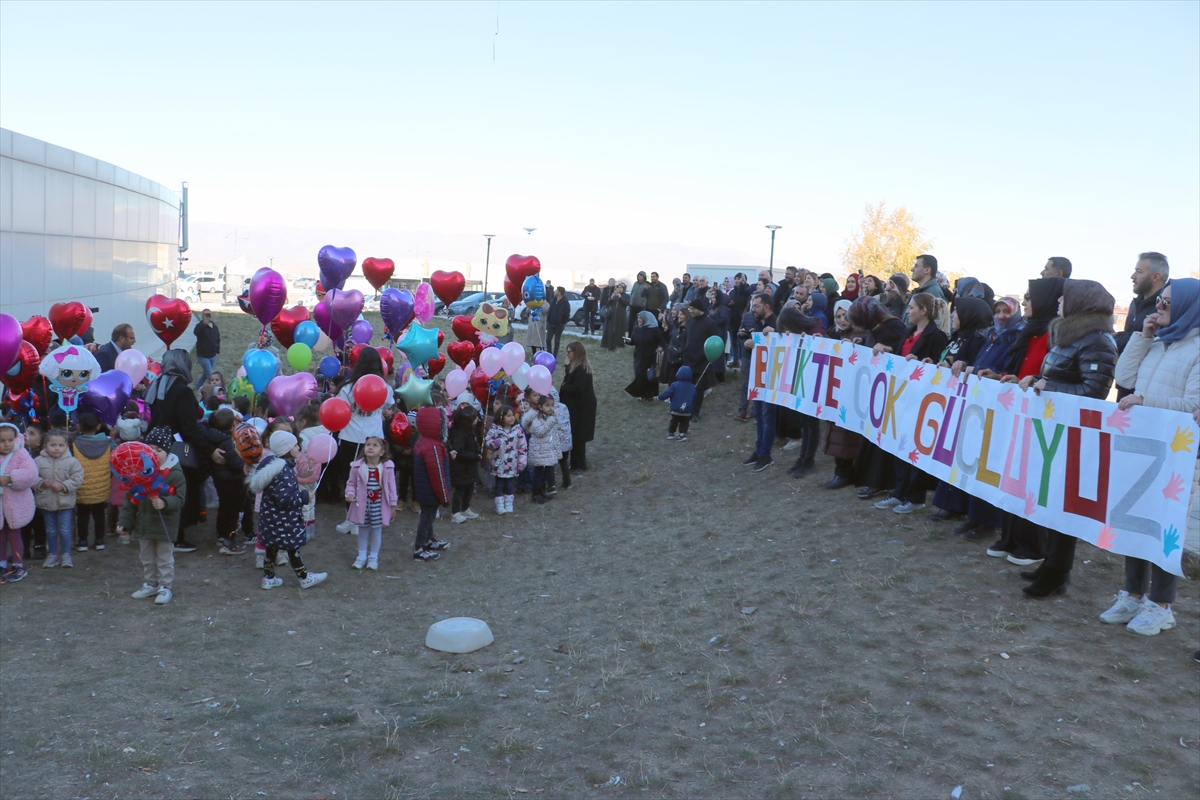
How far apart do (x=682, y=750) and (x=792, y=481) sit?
244 inches

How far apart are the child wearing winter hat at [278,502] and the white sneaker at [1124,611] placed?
651cm

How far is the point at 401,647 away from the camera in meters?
7.15

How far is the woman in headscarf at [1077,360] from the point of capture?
6246mm

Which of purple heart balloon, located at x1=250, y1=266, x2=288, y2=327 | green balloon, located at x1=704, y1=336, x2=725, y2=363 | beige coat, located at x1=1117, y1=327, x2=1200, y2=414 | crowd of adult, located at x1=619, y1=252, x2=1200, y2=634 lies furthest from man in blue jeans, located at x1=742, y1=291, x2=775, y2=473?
purple heart balloon, located at x1=250, y1=266, x2=288, y2=327

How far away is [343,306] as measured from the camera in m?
11.9

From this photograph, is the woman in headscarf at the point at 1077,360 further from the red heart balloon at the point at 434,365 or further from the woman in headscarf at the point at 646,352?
the woman in headscarf at the point at 646,352

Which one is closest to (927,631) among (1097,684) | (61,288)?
(1097,684)

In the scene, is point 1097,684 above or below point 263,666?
above

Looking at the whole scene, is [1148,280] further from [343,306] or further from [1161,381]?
[343,306]

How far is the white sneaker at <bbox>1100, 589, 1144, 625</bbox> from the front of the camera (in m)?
5.82

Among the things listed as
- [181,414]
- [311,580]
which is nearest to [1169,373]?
[311,580]

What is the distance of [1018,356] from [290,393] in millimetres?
7336

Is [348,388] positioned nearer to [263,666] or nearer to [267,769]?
[263,666]

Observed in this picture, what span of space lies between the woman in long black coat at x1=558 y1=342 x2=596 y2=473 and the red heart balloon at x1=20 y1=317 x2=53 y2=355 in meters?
6.16
